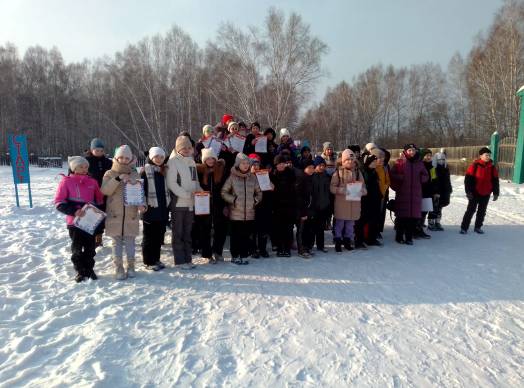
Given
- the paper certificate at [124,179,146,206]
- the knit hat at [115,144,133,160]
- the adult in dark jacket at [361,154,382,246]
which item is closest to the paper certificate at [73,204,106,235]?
the paper certificate at [124,179,146,206]

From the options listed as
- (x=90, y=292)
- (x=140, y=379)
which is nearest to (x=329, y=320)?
(x=140, y=379)

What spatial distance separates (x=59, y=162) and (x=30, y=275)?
31665 millimetres

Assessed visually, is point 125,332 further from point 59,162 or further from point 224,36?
point 59,162

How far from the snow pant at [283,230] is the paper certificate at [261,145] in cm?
156

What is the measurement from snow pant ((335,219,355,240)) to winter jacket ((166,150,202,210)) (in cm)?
256

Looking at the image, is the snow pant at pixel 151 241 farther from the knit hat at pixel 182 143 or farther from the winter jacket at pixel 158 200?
the knit hat at pixel 182 143

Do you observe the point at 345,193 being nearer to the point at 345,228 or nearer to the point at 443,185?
the point at 345,228

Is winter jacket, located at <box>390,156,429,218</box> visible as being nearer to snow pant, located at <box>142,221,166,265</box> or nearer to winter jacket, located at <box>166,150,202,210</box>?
winter jacket, located at <box>166,150,202,210</box>

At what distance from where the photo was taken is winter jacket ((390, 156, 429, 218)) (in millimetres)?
6438

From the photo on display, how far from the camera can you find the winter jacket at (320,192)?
5.88 metres

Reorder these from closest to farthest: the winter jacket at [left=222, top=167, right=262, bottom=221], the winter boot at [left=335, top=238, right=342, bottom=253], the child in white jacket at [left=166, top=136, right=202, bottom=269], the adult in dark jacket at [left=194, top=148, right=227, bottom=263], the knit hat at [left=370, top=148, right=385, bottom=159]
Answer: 1. the child in white jacket at [left=166, top=136, right=202, bottom=269]
2. the winter jacket at [left=222, top=167, right=262, bottom=221]
3. the adult in dark jacket at [left=194, top=148, right=227, bottom=263]
4. the winter boot at [left=335, top=238, right=342, bottom=253]
5. the knit hat at [left=370, top=148, right=385, bottom=159]

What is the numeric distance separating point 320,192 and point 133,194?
Answer: 2973 millimetres

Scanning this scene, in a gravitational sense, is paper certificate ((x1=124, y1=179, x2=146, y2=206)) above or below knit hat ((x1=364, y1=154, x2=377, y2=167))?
below

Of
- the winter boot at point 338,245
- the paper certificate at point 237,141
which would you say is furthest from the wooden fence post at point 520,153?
the paper certificate at point 237,141
